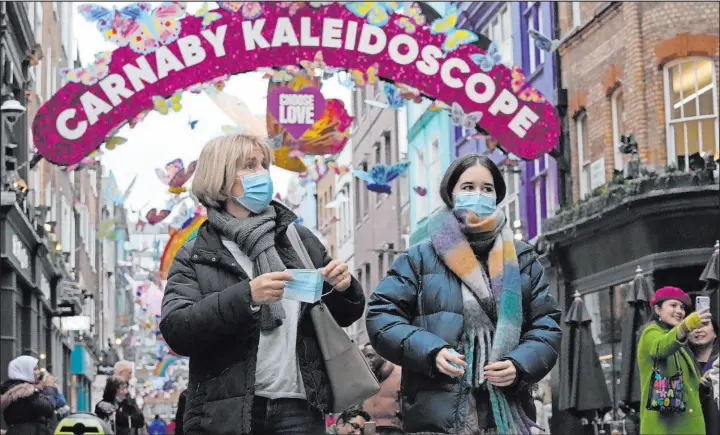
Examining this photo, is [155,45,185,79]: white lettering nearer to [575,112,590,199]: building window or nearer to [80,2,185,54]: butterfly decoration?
[80,2,185,54]: butterfly decoration

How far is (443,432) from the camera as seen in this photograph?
19.7 feet

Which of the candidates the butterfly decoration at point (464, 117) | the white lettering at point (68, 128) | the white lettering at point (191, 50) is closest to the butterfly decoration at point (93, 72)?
the white lettering at point (68, 128)

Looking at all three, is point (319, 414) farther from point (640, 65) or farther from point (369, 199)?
point (369, 199)

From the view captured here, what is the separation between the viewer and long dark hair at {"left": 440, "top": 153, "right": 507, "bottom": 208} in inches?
254

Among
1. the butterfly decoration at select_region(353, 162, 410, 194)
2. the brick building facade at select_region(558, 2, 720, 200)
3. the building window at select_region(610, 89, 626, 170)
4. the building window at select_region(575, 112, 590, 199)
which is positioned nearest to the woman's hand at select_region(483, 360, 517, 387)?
the butterfly decoration at select_region(353, 162, 410, 194)

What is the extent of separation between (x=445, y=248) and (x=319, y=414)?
976mm

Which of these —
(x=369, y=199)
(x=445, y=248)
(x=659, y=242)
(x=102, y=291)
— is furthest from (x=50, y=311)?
(x=102, y=291)

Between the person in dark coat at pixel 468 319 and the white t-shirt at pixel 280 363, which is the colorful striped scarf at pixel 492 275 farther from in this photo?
the white t-shirt at pixel 280 363

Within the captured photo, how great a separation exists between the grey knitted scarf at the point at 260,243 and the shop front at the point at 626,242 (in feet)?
51.6

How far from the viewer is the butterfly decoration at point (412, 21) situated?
60.3ft

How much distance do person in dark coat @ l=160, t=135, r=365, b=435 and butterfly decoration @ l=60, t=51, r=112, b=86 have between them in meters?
12.5

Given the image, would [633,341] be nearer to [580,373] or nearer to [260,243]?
[580,373]

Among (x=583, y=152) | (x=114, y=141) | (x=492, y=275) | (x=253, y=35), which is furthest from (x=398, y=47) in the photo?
(x=492, y=275)

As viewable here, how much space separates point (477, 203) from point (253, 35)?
12.4 metres
